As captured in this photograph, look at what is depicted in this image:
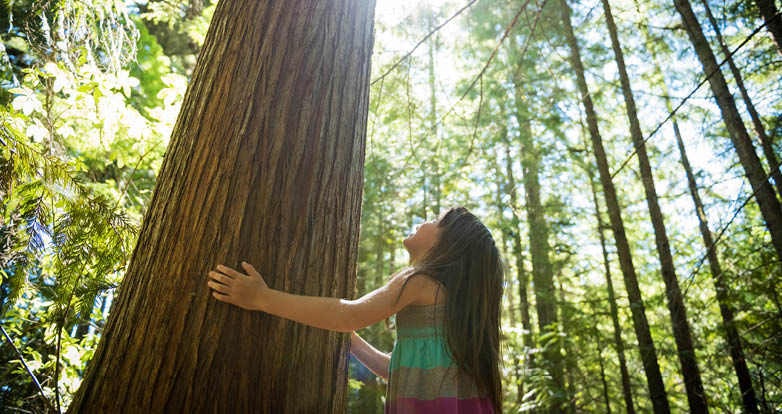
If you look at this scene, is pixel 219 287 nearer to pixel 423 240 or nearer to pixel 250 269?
pixel 250 269

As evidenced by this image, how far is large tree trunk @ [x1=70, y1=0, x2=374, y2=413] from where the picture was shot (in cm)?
120

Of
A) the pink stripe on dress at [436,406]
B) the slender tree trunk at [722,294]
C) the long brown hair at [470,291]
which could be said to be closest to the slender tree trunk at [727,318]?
the slender tree trunk at [722,294]

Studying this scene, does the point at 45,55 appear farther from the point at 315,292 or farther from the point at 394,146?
the point at 394,146

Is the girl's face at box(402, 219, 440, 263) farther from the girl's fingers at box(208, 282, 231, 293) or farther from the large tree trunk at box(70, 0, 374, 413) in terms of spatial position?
the girl's fingers at box(208, 282, 231, 293)

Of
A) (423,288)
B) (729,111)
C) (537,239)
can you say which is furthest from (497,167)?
(423,288)

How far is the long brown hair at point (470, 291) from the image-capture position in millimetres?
1853

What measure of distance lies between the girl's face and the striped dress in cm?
41

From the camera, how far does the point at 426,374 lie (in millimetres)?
1848

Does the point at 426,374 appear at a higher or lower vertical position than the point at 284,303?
lower

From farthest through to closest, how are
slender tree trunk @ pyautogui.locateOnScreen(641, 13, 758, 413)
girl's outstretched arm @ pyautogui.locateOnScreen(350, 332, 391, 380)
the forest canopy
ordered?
slender tree trunk @ pyautogui.locateOnScreen(641, 13, 758, 413)
girl's outstretched arm @ pyautogui.locateOnScreen(350, 332, 391, 380)
the forest canopy

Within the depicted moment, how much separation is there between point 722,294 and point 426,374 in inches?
186

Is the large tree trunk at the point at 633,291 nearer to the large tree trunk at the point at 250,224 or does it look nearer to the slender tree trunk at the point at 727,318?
the slender tree trunk at the point at 727,318

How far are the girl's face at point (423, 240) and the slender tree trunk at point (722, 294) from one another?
1.93 meters

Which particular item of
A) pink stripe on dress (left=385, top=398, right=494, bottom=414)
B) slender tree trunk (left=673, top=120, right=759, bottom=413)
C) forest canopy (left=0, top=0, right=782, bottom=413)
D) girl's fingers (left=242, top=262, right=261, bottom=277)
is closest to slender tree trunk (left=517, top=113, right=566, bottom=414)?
forest canopy (left=0, top=0, right=782, bottom=413)
